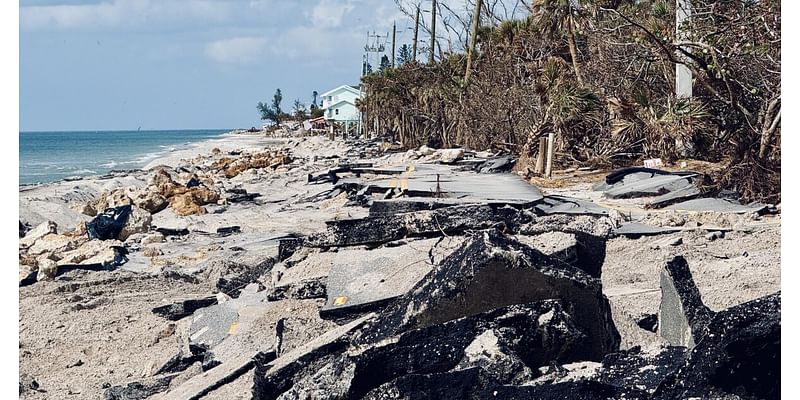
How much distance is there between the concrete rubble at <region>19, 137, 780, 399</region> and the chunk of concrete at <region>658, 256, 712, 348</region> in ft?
0.04

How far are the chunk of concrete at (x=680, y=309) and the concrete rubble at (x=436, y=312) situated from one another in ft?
0.04

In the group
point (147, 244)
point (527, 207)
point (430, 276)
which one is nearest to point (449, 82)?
point (147, 244)

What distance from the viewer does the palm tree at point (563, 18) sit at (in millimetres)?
19312

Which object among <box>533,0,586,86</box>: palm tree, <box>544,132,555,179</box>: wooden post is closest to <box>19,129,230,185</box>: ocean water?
<box>544,132,555,179</box>: wooden post

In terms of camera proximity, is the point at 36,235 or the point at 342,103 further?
the point at 342,103

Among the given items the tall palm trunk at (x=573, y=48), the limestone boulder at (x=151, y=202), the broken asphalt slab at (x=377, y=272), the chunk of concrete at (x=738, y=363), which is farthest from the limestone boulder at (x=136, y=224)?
the chunk of concrete at (x=738, y=363)

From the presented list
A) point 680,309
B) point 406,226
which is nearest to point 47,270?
point 406,226

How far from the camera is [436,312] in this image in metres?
4.08

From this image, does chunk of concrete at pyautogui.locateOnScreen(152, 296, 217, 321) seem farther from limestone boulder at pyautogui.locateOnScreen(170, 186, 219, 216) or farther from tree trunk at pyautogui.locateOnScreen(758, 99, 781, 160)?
limestone boulder at pyautogui.locateOnScreen(170, 186, 219, 216)

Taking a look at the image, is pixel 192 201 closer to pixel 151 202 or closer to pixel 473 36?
pixel 151 202

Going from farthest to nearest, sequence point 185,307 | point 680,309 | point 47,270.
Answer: point 47,270 < point 185,307 < point 680,309

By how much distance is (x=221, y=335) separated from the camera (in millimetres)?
5879

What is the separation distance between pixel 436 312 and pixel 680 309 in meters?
1.15

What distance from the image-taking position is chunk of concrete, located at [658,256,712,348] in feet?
12.6
